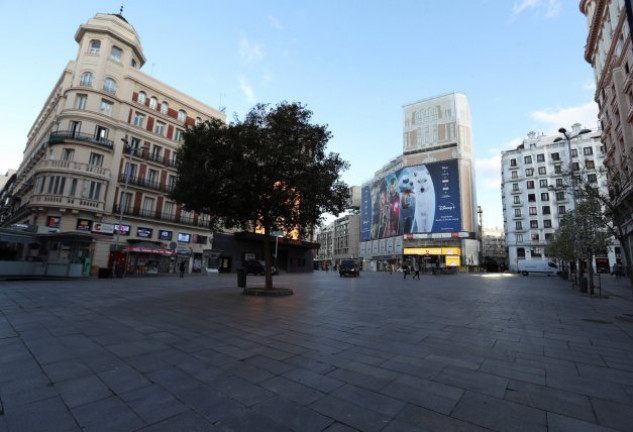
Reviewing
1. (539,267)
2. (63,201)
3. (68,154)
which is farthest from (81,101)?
(539,267)

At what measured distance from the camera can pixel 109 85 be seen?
32531 mm

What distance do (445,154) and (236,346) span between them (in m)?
82.9

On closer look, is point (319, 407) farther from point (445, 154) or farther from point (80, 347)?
Answer: point (445, 154)

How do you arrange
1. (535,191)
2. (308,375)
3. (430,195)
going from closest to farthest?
(308,375) → (535,191) → (430,195)

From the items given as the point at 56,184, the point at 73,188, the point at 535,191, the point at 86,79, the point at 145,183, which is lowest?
the point at 73,188

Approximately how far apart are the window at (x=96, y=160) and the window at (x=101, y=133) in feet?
5.24

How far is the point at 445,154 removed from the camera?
78688 millimetres

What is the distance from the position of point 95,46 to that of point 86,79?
422cm

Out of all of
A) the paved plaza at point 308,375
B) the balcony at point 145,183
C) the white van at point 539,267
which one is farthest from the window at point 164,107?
the white van at point 539,267

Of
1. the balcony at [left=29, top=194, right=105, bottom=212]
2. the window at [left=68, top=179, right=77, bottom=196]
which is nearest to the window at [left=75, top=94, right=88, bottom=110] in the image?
the window at [left=68, top=179, right=77, bottom=196]

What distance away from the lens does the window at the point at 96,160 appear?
30.1 metres

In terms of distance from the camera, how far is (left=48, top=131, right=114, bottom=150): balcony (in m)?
28.7

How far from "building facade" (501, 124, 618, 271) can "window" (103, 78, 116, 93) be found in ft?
258

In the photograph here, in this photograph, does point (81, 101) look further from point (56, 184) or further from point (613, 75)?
point (613, 75)
